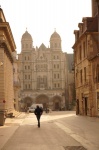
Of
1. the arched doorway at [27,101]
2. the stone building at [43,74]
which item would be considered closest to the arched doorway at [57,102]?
the stone building at [43,74]

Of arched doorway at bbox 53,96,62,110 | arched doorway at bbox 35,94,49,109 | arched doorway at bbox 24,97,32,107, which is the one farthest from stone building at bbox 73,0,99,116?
arched doorway at bbox 24,97,32,107

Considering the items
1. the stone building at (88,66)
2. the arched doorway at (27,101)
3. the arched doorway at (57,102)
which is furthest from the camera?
the arched doorway at (57,102)

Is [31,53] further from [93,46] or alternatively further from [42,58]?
[93,46]

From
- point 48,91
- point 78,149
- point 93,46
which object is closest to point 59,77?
point 48,91

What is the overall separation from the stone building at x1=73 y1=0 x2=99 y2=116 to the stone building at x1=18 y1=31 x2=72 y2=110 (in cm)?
6956

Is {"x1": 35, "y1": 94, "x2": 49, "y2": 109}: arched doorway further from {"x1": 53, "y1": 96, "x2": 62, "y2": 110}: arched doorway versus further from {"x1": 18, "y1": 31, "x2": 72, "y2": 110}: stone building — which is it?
{"x1": 53, "y1": 96, "x2": 62, "y2": 110}: arched doorway

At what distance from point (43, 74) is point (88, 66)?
81.1 meters

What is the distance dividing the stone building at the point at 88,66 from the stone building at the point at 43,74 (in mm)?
69564

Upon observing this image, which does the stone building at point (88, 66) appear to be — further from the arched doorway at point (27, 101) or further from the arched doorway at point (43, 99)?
the arched doorway at point (27, 101)

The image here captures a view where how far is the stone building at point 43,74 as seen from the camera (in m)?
118

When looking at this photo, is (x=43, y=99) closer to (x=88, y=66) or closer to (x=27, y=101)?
(x=27, y=101)

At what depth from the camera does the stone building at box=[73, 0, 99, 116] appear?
39.8 meters

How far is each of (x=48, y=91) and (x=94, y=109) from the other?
7844 cm

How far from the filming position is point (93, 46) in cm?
4172
